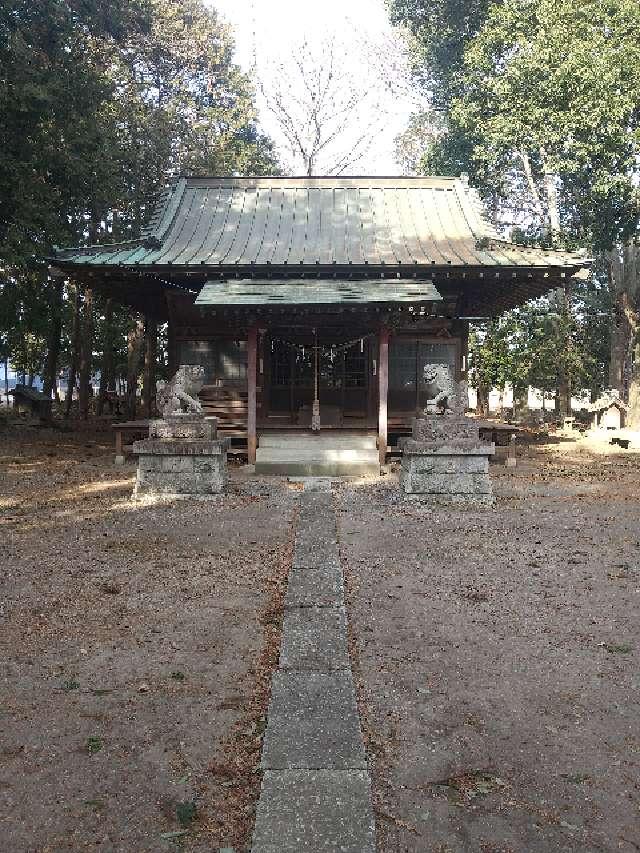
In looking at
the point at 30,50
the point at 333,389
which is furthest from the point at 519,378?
the point at 30,50

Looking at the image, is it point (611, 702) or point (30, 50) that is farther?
point (30, 50)

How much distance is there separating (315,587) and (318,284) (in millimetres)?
8915

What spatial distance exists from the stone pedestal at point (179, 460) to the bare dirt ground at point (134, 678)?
1.70 m

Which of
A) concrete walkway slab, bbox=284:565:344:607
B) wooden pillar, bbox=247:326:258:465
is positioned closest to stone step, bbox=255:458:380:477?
wooden pillar, bbox=247:326:258:465

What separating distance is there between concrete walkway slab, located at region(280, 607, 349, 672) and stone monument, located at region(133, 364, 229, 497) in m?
5.63

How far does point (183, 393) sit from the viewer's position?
33.2 feet

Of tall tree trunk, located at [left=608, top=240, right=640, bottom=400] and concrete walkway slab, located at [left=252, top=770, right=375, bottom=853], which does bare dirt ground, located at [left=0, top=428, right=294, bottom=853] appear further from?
tall tree trunk, located at [left=608, top=240, right=640, bottom=400]

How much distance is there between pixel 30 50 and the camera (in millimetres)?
15281

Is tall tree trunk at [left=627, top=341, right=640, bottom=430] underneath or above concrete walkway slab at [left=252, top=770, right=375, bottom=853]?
above

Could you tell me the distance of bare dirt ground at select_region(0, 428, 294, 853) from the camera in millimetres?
2416

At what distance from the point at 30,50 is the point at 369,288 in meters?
11.2

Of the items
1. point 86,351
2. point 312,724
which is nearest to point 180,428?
point 312,724

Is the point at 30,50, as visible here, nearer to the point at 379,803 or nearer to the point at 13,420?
the point at 13,420

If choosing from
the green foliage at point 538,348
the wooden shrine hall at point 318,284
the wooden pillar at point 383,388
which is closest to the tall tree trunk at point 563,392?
the green foliage at point 538,348
